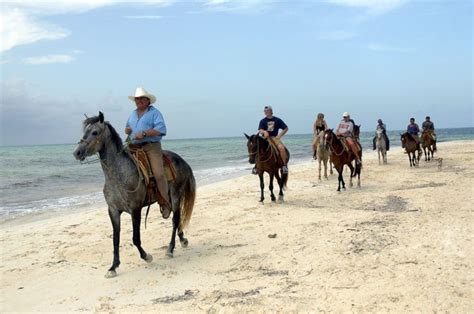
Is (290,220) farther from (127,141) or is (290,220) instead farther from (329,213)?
(127,141)

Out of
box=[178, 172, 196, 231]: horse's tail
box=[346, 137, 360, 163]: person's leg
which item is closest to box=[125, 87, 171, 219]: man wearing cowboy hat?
box=[178, 172, 196, 231]: horse's tail

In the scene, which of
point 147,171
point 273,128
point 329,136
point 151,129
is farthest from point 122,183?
point 329,136

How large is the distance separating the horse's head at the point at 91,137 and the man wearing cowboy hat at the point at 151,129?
563mm

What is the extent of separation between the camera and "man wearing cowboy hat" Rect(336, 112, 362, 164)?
13.2 m

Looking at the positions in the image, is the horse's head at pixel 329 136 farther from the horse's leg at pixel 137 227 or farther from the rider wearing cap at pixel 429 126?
the rider wearing cap at pixel 429 126

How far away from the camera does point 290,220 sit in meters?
8.33

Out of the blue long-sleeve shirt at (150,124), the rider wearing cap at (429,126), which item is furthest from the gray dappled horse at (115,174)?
the rider wearing cap at (429,126)

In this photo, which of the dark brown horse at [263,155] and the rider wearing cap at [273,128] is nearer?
the dark brown horse at [263,155]

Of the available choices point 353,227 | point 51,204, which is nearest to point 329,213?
point 353,227

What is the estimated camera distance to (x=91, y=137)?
5496mm

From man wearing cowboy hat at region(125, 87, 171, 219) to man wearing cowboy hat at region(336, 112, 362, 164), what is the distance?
8.33 m

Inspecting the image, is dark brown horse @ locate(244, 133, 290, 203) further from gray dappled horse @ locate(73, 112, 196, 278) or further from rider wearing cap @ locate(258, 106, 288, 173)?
gray dappled horse @ locate(73, 112, 196, 278)

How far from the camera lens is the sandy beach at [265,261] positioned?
174 inches

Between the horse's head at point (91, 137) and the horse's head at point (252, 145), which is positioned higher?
the horse's head at point (91, 137)
